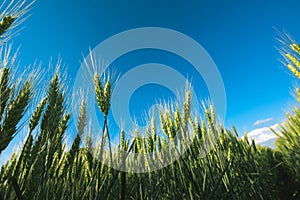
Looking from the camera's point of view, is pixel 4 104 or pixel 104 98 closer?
pixel 4 104

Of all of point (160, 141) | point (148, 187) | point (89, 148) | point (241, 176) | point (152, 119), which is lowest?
point (148, 187)

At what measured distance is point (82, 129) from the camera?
1.31 metres

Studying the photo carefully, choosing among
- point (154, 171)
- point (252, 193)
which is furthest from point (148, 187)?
point (252, 193)

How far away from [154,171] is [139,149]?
0.63 feet

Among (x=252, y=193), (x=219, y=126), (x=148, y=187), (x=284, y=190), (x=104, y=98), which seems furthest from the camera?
(x=284, y=190)

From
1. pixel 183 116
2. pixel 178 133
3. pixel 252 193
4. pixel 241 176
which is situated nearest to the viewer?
pixel 178 133

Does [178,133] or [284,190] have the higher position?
[178,133]

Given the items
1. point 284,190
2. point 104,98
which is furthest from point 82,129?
point 284,190

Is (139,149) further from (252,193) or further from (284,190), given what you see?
(284,190)

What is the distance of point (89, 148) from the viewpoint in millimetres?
1329

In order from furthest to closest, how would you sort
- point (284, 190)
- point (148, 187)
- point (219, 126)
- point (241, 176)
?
point (284, 190) → point (219, 126) → point (241, 176) → point (148, 187)

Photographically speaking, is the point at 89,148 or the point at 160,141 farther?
the point at 160,141

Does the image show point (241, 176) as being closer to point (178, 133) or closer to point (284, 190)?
point (178, 133)

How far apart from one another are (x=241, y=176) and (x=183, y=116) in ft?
2.48
